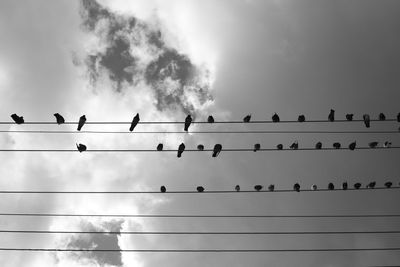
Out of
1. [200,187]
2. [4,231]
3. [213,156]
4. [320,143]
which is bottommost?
[4,231]

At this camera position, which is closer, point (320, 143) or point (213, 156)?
point (213, 156)

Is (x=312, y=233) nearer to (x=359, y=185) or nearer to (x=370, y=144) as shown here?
(x=359, y=185)

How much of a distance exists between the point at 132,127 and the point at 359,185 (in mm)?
9848

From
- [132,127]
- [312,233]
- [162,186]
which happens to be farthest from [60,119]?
[312,233]

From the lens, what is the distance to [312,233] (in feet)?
43.2

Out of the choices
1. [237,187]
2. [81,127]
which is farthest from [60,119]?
[237,187]

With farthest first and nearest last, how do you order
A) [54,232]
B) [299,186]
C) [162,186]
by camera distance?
[162,186] < [299,186] < [54,232]

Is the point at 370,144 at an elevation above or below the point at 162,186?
above

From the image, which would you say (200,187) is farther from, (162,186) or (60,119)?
(60,119)

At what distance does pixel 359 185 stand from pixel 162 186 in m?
8.53

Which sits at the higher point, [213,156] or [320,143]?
[320,143]

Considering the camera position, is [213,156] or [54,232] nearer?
[54,232]

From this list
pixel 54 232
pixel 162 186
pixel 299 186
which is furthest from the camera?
pixel 162 186

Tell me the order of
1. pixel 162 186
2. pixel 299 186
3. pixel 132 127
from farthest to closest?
pixel 162 186
pixel 299 186
pixel 132 127
